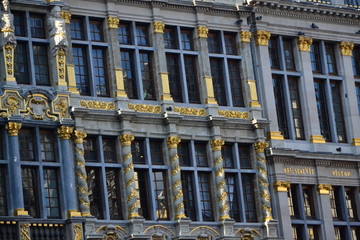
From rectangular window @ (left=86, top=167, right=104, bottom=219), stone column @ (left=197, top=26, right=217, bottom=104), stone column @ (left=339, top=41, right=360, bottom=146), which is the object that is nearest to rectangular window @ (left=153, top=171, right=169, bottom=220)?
rectangular window @ (left=86, top=167, right=104, bottom=219)

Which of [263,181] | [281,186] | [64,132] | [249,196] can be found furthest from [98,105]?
[281,186]

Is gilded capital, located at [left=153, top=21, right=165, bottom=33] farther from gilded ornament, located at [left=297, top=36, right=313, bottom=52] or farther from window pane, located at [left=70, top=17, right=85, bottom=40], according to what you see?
gilded ornament, located at [left=297, top=36, right=313, bottom=52]

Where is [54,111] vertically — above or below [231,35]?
below

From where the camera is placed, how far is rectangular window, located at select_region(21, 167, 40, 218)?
46.3 m

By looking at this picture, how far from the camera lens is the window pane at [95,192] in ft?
157

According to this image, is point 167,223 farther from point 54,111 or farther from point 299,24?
point 299,24

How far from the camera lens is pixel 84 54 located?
4969cm

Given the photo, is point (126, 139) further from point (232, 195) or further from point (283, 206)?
point (283, 206)

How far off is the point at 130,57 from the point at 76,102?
353 cm

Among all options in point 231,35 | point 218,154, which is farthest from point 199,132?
point 231,35

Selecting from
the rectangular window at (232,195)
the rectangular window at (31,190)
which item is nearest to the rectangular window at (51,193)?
the rectangular window at (31,190)

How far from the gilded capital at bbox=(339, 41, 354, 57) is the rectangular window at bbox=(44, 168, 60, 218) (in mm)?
14759

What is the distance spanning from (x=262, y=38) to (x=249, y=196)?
259 inches

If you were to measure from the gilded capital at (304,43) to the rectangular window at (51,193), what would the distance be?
41.9ft
